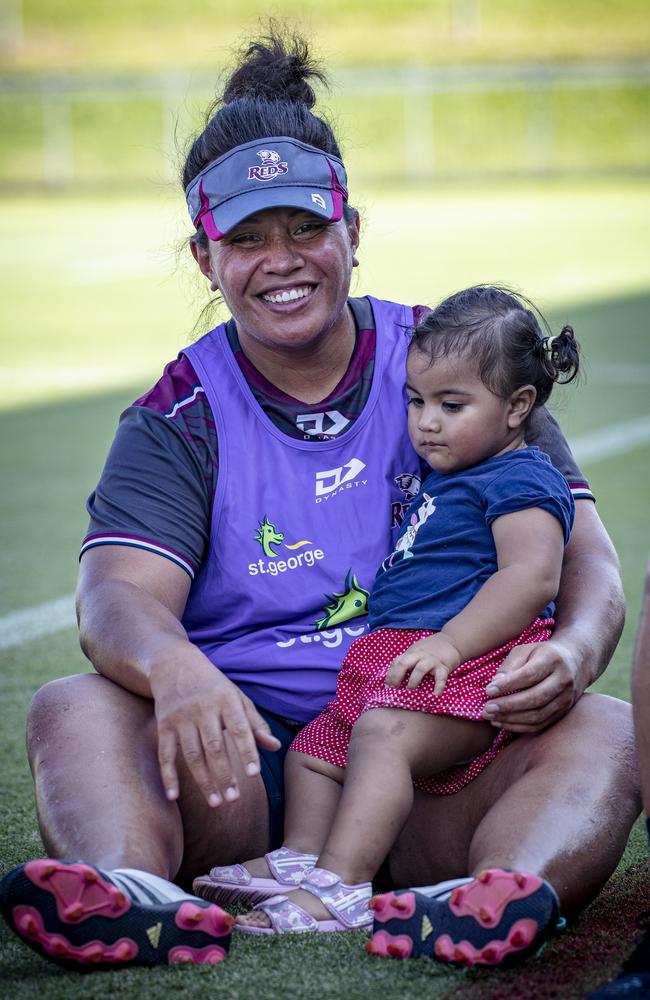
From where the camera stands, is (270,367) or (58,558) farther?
(58,558)

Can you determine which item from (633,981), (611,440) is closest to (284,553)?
(633,981)

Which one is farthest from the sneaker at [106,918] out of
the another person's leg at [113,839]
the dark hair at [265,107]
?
the dark hair at [265,107]

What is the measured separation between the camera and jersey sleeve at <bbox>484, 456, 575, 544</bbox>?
9.04ft

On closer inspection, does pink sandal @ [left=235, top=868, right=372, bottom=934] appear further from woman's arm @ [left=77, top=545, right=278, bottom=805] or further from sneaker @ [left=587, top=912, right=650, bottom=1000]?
sneaker @ [left=587, top=912, right=650, bottom=1000]

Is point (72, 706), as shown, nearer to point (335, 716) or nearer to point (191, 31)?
point (335, 716)

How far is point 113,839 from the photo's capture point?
2439 mm

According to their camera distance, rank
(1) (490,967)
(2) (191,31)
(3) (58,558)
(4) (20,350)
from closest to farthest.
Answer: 1. (1) (490,967)
2. (3) (58,558)
3. (4) (20,350)
4. (2) (191,31)

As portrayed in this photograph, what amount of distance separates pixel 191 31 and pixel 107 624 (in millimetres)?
33048

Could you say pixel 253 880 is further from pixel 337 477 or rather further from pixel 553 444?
pixel 553 444

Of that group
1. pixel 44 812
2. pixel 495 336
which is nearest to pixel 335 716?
pixel 44 812

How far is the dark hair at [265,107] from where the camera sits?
306cm

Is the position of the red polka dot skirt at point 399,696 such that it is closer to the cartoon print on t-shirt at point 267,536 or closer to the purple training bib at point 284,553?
the purple training bib at point 284,553

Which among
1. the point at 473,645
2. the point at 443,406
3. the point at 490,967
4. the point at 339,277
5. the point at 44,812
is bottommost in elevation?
the point at 490,967

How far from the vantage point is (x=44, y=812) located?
2.57 meters
